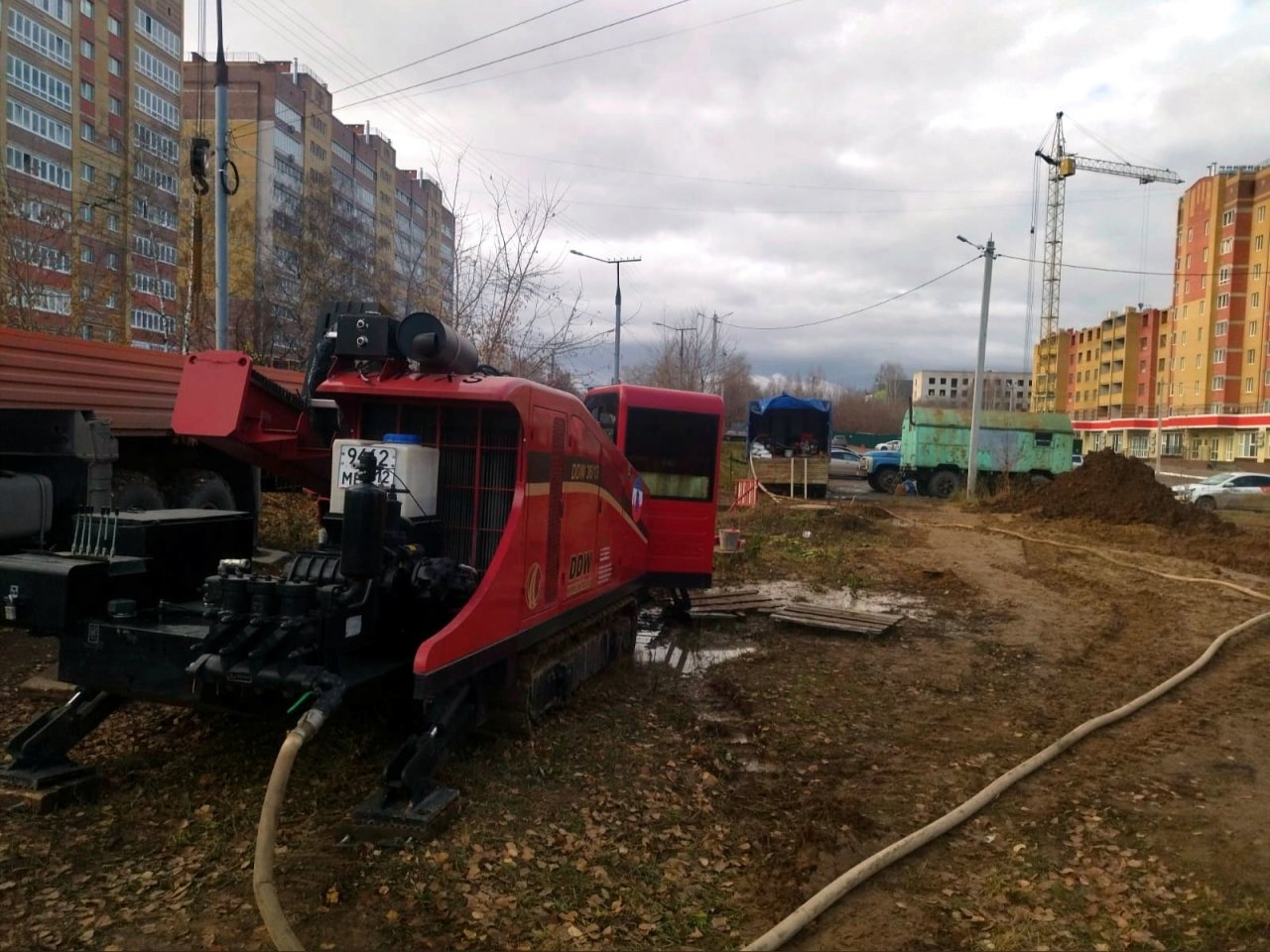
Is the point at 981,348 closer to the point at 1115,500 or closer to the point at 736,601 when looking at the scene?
the point at 1115,500

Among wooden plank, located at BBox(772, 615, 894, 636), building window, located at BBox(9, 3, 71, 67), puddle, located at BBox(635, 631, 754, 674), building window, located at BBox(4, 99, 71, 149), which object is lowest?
puddle, located at BBox(635, 631, 754, 674)

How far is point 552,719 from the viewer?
6.66m

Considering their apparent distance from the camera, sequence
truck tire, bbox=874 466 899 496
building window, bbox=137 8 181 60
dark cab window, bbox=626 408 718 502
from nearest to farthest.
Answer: dark cab window, bbox=626 408 718 502 → truck tire, bbox=874 466 899 496 → building window, bbox=137 8 181 60

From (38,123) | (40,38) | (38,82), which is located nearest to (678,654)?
(38,123)

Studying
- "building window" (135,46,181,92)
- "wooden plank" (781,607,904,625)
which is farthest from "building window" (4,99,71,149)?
"wooden plank" (781,607,904,625)

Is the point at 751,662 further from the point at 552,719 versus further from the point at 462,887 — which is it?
the point at 462,887

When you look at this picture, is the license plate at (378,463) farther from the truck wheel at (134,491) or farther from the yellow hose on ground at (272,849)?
the truck wheel at (134,491)

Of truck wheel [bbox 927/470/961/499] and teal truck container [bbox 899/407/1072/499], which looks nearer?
teal truck container [bbox 899/407/1072/499]

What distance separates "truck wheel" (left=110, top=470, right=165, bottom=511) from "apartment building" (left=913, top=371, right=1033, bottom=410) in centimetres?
11767

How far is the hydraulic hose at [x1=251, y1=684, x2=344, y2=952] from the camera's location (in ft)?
11.3

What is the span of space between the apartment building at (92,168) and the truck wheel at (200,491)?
8.56 m

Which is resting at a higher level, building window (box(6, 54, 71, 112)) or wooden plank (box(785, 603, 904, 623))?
building window (box(6, 54, 71, 112))

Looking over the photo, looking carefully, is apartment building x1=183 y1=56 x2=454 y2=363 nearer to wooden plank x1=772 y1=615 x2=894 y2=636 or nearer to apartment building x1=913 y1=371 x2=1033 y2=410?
wooden plank x1=772 y1=615 x2=894 y2=636

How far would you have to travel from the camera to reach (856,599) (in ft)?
42.9
